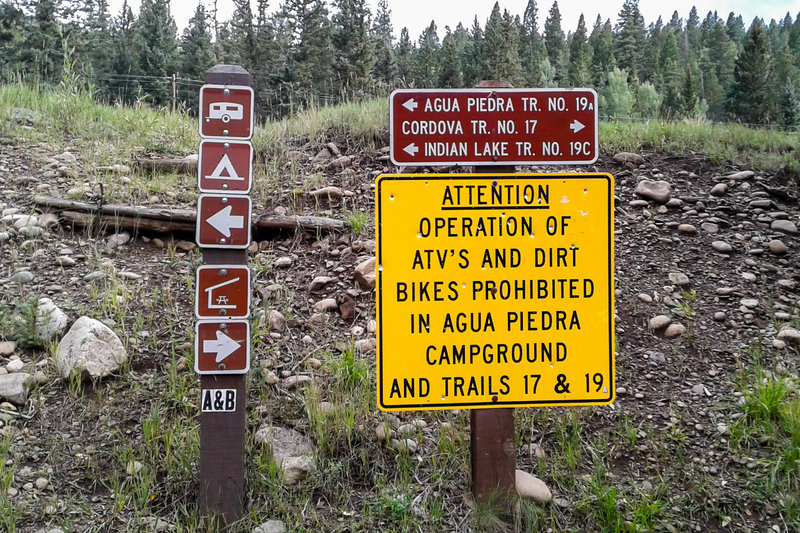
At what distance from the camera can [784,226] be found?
→ 4484 mm

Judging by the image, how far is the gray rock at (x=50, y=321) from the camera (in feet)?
11.2

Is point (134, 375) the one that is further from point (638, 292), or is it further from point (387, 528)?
point (638, 292)

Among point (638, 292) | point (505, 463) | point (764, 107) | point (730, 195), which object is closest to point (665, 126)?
point (730, 195)

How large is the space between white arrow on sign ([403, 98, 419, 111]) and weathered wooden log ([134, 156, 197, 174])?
3.97 meters

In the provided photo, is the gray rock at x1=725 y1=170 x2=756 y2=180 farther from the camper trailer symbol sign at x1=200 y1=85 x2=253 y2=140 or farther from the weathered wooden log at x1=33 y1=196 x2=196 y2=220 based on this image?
the weathered wooden log at x1=33 y1=196 x2=196 y2=220

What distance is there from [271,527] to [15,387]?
1.74 m

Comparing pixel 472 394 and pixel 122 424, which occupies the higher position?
pixel 472 394

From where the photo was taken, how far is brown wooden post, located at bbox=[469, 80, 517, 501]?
2350 mm

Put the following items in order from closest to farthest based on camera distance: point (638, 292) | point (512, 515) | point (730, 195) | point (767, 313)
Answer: point (512, 515)
point (767, 313)
point (638, 292)
point (730, 195)

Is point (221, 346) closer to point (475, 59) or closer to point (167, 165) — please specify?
point (167, 165)

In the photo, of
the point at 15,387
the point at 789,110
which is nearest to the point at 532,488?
the point at 15,387

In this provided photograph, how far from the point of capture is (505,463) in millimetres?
2383

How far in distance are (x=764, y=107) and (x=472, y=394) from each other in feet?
147

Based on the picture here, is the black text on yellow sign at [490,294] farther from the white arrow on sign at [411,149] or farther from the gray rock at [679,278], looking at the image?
the gray rock at [679,278]
